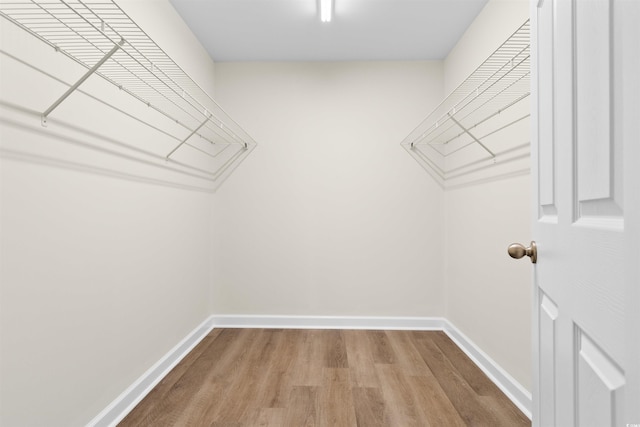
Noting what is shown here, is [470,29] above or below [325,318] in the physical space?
above

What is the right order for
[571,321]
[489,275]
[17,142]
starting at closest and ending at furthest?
[571,321] < [17,142] < [489,275]

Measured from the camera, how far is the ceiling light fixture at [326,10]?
2088 mm

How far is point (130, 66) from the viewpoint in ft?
5.47

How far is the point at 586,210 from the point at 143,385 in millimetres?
2086

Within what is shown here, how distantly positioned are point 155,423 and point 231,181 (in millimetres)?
1887

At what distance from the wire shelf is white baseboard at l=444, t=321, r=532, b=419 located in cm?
123

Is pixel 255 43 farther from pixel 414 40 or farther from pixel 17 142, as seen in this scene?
pixel 17 142

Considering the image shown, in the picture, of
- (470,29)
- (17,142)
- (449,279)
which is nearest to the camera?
(17,142)

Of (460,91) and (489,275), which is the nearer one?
(489,275)

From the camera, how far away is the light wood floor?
1613 millimetres

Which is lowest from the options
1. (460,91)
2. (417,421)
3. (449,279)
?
(417,421)

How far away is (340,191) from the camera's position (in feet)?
9.64

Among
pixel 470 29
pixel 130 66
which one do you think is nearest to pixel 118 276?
pixel 130 66

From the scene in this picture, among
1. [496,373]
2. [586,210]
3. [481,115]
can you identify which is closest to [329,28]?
[481,115]
